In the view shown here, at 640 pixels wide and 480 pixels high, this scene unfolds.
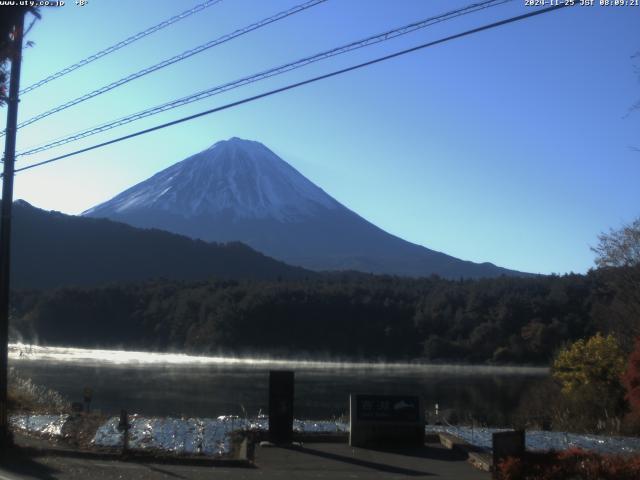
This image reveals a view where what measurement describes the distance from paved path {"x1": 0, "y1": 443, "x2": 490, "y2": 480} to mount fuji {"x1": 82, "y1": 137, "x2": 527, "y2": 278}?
107707mm

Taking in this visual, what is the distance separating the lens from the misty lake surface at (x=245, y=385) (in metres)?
27.4

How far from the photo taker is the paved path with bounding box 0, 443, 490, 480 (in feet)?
39.1

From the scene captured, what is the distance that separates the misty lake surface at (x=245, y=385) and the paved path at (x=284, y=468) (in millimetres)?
9311

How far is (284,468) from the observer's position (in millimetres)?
12695

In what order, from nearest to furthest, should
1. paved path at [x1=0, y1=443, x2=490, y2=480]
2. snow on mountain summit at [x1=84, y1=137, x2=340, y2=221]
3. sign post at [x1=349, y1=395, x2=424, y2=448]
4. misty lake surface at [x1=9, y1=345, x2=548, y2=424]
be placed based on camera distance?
1. paved path at [x1=0, y1=443, x2=490, y2=480]
2. sign post at [x1=349, y1=395, x2=424, y2=448]
3. misty lake surface at [x1=9, y1=345, x2=548, y2=424]
4. snow on mountain summit at [x1=84, y1=137, x2=340, y2=221]

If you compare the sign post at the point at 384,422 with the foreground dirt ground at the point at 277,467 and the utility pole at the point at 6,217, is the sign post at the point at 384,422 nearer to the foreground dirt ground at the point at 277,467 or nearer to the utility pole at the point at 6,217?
the foreground dirt ground at the point at 277,467

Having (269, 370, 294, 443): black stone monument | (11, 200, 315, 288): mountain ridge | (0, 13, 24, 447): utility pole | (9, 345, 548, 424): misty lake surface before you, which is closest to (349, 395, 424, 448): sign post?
(269, 370, 294, 443): black stone monument

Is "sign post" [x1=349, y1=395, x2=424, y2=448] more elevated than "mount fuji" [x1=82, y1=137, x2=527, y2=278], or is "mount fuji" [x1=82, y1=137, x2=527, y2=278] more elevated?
"mount fuji" [x1=82, y1=137, x2=527, y2=278]

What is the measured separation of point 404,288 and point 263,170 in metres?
80.0

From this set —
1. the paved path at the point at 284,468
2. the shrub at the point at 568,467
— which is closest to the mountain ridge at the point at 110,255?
the paved path at the point at 284,468

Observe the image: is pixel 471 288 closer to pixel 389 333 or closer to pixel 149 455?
pixel 389 333

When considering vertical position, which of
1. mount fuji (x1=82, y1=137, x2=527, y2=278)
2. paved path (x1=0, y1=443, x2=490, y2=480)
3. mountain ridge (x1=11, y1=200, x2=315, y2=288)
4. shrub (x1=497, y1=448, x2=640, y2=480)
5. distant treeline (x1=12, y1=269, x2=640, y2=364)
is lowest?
paved path (x1=0, y1=443, x2=490, y2=480)

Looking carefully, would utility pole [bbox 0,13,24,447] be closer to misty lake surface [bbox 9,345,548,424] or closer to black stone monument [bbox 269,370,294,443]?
black stone monument [bbox 269,370,294,443]

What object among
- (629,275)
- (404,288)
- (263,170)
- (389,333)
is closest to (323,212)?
(263,170)
